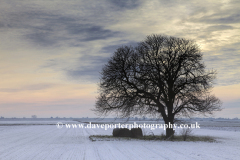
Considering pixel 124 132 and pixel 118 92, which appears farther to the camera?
pixel 124 132

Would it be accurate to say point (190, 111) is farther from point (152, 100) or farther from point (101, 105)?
point (101, 105)

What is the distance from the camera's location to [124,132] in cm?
3378

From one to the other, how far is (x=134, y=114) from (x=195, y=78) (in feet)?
26.9

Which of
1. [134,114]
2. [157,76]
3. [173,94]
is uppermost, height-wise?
[157,76]

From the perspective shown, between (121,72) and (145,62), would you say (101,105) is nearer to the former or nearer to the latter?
(121,72)

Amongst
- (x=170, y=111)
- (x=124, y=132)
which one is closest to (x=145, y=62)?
(x=170, y=111)

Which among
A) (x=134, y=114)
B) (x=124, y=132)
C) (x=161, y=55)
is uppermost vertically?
(x=161, y=55)

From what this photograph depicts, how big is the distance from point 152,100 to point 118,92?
4.08 meters

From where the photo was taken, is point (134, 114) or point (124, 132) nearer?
point (134, 114)

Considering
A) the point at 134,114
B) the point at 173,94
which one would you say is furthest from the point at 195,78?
the point at 134,114

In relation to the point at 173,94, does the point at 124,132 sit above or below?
below

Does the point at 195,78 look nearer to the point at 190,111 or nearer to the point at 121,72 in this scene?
the point at 190,111

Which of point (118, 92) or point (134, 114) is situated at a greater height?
point (118, 92)

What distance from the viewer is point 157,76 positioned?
31.1 metres
